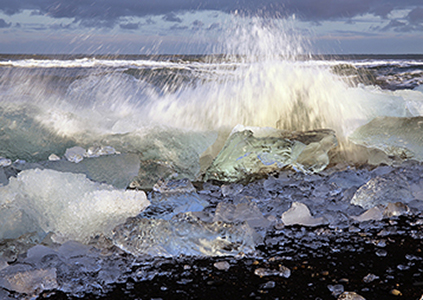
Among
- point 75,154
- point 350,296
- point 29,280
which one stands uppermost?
point 350,296

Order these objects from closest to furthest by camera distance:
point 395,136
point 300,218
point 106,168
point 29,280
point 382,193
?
point 29,280
point 300,218
point 382,193
point 106,168
point 395,136

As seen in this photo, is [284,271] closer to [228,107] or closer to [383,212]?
[383,212]

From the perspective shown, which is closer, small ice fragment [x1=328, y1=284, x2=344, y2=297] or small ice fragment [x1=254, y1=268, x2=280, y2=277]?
small ice fragment [x1=328, y1=284, x2=344, y2=297]

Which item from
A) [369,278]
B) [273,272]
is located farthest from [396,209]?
[273,272]

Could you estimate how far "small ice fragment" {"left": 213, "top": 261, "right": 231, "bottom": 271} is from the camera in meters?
1.04

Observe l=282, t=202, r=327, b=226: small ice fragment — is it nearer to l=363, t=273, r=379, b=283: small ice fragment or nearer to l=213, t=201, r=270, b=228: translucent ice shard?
l=213, t=201, r=270, b=228: translucent ice shard

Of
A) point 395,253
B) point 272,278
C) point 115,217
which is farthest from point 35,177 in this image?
point 395,253

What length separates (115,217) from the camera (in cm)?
133

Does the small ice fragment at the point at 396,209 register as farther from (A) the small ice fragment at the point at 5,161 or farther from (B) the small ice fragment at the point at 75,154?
(A) the small ice fragment at the point at 5,161

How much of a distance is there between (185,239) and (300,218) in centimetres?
43

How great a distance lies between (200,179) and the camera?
6.98ft

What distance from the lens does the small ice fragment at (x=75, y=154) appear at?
79.9 inches

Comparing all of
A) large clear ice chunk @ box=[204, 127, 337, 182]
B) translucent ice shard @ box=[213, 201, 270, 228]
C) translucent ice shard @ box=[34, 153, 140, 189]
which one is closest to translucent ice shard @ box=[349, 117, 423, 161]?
large clear ice chunk @ box=[204, 127, 337, 182]

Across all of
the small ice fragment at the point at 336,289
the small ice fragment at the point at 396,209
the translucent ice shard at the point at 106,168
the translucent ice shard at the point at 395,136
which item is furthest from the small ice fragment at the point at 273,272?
the translucent ice shard at the point at 395,136
